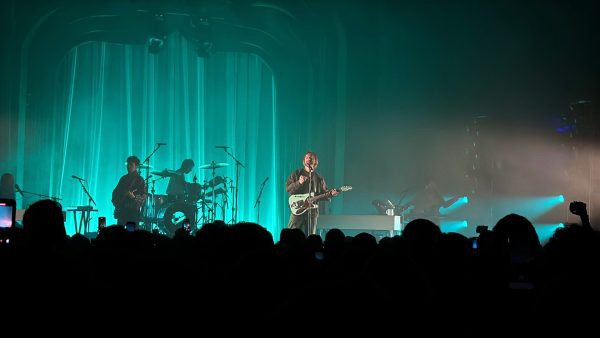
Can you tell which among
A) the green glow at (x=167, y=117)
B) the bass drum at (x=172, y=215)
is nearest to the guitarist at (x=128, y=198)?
the bass drum at (x=172, y=215)

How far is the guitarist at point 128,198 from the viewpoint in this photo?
12.0m

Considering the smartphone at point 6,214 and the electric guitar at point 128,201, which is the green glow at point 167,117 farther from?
the smartphone at point 6,214

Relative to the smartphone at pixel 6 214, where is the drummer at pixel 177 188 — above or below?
above

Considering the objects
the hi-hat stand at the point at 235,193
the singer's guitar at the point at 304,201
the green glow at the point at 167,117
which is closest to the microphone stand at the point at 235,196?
the hi-hat stand at the point at 235,193

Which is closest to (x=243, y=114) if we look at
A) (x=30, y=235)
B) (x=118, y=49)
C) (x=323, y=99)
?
(x=323, y=99)

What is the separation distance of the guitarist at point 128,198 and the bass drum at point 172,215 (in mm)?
915

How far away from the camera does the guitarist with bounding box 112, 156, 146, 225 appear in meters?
12.0

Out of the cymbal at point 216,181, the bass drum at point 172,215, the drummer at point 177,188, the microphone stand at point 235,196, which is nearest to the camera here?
the bass drum at point 172,215

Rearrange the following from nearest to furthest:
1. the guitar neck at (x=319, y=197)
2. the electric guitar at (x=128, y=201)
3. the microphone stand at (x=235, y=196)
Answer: the guitar neck at (x=319, y=197), the electric guitar at (x=128, y=201), the microphone stand at (x=235, y=196)

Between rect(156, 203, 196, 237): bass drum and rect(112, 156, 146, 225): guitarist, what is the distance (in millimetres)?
915

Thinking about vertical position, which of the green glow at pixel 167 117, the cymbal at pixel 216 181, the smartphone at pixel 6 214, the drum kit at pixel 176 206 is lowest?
the smartphone at pixel 6 214

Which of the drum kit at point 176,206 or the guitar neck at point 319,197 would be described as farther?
the drum kit at point 176,206

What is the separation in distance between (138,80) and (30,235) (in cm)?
1232

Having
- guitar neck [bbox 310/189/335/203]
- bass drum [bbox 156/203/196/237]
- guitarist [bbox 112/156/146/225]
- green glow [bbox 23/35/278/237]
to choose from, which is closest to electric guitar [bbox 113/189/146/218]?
guitarist [bbox 112/156/146/225]
